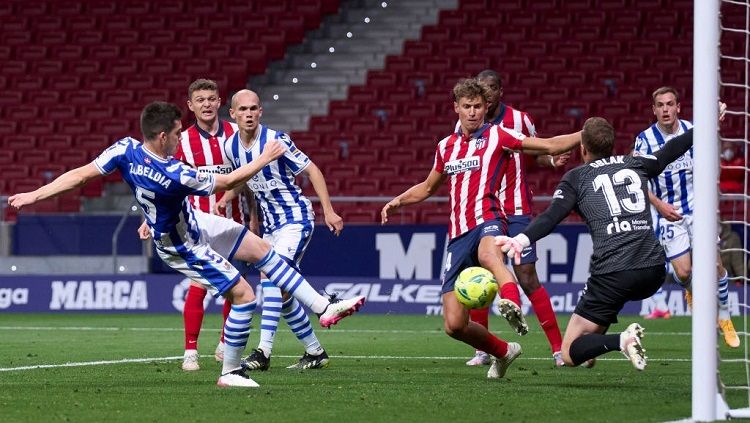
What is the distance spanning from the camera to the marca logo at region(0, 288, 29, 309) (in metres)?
18.7

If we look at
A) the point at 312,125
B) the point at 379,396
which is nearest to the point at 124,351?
the point at 379,396

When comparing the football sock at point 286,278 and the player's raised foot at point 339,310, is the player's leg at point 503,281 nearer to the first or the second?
the player's raised foot at point 339,310

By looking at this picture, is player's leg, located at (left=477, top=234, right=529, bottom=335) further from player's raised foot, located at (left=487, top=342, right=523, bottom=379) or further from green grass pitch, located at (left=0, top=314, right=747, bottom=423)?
green grass pitch, located at (left=0, top=314, right=747, bottom=423)

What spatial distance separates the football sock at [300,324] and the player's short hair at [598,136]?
277cm

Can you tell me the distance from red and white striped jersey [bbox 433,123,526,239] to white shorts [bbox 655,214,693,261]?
314 centimetres

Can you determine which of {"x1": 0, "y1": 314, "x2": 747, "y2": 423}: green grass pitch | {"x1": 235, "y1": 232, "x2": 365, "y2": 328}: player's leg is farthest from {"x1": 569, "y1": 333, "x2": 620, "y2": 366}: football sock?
{"x1": 235, "y1": 232, "x2": 365, "y2": 328}: player's leg

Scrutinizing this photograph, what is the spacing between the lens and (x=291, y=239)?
31.7ft

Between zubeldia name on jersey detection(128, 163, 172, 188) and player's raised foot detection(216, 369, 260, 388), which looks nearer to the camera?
zubeldia name on jersey detection(128, 163, 172, 188)

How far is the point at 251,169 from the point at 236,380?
4.32 ft

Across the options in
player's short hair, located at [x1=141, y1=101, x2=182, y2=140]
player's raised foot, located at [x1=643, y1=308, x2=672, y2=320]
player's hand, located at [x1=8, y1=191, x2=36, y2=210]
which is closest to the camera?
player's hand, located at [x1=8, y1=191, x2=36, y2=210]

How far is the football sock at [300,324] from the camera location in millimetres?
9609

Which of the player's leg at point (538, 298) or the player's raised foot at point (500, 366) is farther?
the player's leg at point (538, 298)

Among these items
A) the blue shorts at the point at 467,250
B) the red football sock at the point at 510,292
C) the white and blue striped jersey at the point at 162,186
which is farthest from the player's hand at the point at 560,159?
the white and blue striped jersey at the point at 162,186

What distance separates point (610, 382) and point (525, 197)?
1898 millimetres
